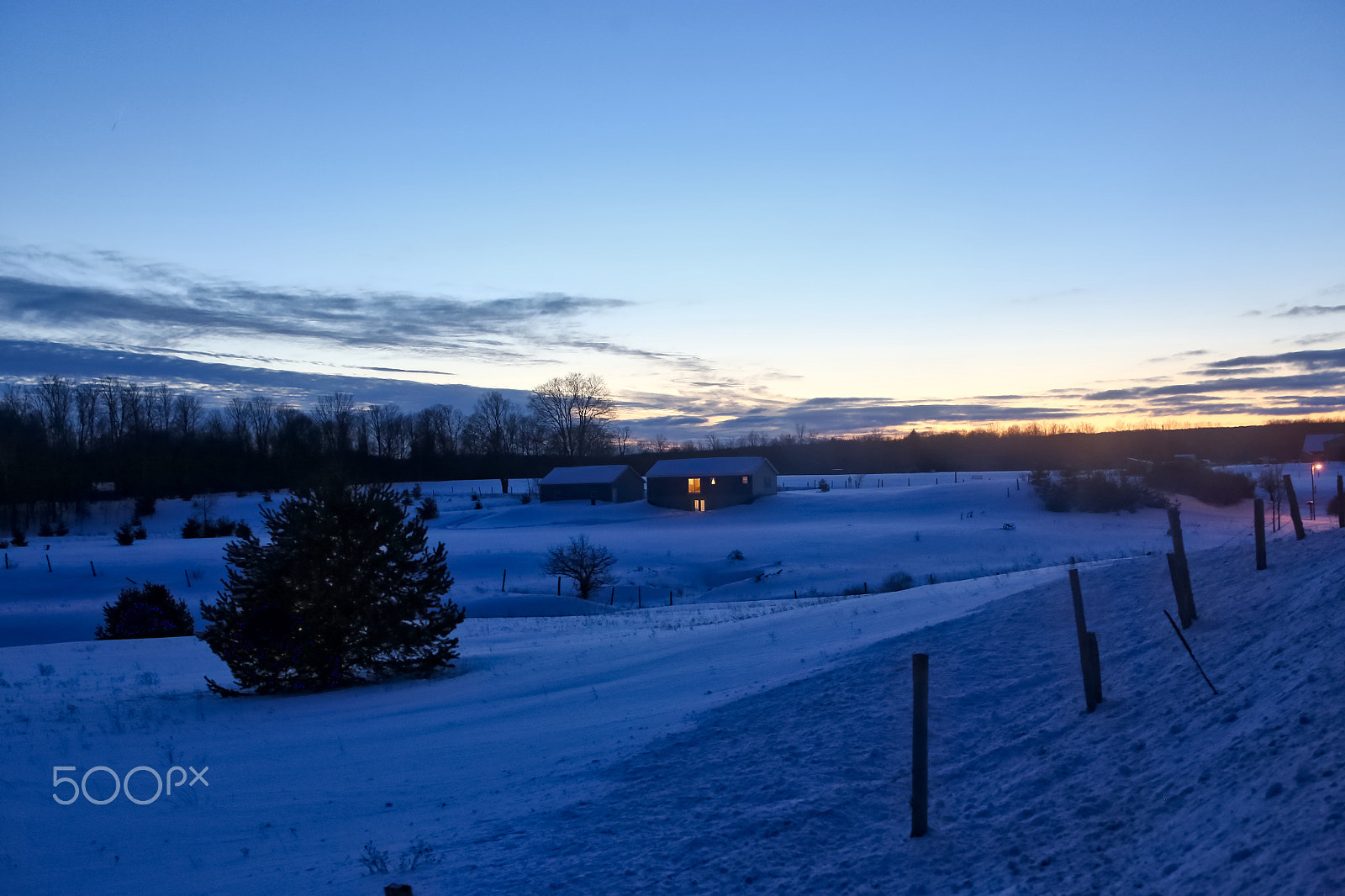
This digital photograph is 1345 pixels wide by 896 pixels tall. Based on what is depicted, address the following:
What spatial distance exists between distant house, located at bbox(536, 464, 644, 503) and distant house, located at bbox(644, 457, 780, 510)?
4318mm

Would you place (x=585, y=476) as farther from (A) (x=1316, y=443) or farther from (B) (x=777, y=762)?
(A) (x=1316, y=443)

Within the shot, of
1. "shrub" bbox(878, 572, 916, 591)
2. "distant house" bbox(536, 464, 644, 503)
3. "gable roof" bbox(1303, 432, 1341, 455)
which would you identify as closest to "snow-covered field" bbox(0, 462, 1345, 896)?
"shrub" bbox(878, 572, 916, 591)

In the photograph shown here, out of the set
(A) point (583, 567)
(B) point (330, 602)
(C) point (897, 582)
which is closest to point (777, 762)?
(B) point (330, 602)

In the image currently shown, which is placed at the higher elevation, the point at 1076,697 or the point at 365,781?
the point at 1076,697

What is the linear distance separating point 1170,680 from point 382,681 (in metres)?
15.3

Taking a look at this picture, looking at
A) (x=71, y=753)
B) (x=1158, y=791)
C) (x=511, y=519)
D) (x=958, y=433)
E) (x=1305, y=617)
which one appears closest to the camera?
(x=1158, y=791)

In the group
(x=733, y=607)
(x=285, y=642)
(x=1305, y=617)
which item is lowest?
(x=733, y=607)

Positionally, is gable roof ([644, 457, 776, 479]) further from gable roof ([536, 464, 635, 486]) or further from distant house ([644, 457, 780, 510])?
gable roof ([536, 464, 635, 486])

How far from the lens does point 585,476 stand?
274 ft

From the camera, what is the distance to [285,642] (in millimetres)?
17156

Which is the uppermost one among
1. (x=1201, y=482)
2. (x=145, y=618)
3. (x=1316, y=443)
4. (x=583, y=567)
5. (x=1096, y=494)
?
(x=1316, y=443)

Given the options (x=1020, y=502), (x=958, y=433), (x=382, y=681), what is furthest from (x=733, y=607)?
(x=958, y=433)

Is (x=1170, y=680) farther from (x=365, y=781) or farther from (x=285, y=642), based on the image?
(x=285, y=642)

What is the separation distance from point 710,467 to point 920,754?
69.6 meters
